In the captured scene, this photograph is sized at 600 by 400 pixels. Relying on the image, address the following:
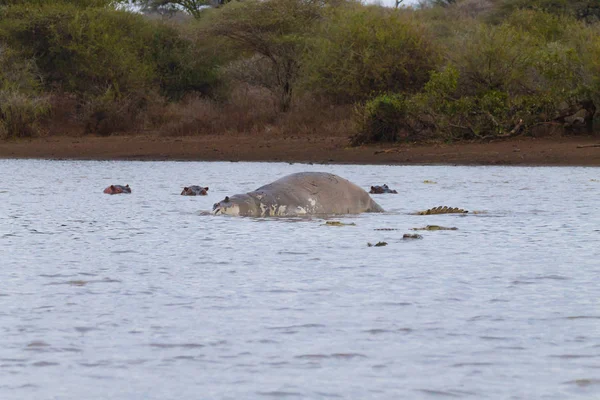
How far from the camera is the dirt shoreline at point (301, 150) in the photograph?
78.8 feet

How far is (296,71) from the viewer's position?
120 feet

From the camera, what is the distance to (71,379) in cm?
474

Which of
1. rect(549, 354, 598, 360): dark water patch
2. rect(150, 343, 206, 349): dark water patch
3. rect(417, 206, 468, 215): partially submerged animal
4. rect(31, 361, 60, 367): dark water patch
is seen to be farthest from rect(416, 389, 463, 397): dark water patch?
rect(417, 206, 468, 215): partially submerged animal

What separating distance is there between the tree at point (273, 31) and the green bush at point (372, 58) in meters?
4.35

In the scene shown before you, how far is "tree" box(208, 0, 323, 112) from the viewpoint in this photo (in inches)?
1428

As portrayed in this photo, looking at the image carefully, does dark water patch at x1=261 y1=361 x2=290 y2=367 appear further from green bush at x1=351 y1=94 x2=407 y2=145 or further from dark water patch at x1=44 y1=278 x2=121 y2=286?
green bush at x1=351 y1=94 x2=407 y2=145

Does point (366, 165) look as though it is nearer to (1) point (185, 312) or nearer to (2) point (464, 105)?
(2) point (464, 105)

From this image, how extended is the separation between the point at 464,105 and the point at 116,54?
1506 centimetres

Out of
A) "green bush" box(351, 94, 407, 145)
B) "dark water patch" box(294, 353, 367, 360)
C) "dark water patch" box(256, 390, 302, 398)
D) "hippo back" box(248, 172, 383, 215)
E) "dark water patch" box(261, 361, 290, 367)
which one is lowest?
"dark water patch" box(256, 390, 302, 398)

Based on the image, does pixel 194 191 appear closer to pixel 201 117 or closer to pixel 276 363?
pixel 276 363

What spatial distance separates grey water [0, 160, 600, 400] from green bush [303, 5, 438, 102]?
17.7m

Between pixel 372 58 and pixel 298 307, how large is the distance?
24575 mm

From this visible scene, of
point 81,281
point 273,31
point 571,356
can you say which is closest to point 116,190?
point 81,281

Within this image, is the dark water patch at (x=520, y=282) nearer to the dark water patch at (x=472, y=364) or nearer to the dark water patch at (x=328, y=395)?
the dark water patch at (x=472, y=364)
